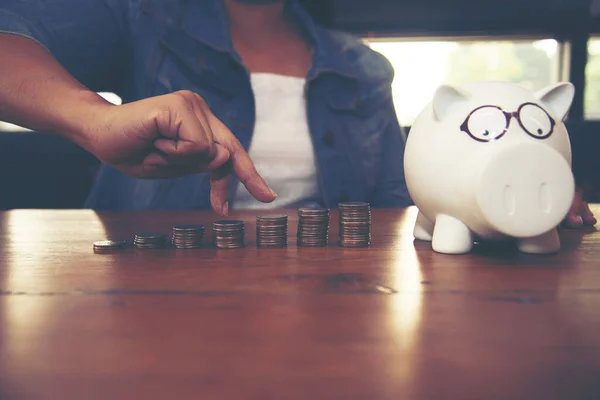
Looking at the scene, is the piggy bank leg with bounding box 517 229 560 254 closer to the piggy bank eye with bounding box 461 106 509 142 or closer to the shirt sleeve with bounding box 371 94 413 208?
the piggy bank eye with bounding box 461 106 509 142

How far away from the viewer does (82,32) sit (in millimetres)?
1452

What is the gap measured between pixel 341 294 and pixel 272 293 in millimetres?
65

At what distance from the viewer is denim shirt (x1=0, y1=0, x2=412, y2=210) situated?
58.9 inches

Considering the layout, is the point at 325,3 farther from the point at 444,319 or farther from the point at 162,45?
the point at 444,319

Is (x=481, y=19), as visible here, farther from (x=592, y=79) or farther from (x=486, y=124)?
(x=486, y=124)

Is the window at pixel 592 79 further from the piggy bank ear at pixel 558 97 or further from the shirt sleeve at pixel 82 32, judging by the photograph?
Result: the piggy bank ear at pixel 558 97

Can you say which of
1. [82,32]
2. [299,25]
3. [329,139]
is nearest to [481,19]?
[299,25]

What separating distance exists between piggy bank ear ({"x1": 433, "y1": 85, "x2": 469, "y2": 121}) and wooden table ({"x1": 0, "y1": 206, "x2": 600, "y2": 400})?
18 cm

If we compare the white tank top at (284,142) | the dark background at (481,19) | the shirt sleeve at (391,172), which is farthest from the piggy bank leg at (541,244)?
the dark background at (481,19)

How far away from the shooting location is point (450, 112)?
2.49 ft

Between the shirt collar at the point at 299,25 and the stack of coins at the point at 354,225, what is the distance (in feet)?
2.74

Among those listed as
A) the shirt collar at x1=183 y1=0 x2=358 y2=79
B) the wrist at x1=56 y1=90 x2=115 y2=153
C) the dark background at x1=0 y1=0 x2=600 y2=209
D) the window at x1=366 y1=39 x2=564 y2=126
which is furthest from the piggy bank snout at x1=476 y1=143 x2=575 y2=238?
the window at x1=366 y1=39 x2=564 y2=126

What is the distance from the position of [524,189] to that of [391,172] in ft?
3.58

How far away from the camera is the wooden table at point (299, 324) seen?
0.35 metres
